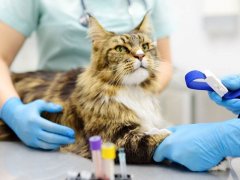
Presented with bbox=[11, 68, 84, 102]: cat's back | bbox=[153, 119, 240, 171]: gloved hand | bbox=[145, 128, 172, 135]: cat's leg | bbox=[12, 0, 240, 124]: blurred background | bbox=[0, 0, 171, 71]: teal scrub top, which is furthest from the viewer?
bbox=[12, 0, 240, 124]: blurred background

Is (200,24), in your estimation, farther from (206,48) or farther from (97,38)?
(97,38)

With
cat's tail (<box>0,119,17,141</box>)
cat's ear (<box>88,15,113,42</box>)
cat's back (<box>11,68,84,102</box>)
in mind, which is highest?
cat's ear (<box>88,15,113,42</box>)

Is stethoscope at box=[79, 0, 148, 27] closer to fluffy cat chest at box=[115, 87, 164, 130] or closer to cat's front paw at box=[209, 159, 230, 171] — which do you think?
fluffy cat chest at box=[115, 87, 164, 130]

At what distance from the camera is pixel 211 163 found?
1.03 m

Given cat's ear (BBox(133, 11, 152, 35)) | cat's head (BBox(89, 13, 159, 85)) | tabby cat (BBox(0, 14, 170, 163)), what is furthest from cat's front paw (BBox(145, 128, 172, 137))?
cat's ear (BBox(133, 11, 152, 35))

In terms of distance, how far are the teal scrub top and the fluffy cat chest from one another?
309 millimetres

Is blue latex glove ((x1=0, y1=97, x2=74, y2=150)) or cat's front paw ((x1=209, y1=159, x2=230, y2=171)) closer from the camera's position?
cat's front paw ((x1=209, y1=159, x2=230, y2=171))

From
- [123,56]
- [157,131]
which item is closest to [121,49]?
[123,56]

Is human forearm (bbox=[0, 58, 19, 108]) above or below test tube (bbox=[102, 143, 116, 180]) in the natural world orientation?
above

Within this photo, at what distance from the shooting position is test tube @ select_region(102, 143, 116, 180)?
698 mm

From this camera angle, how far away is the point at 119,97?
1.11 metres

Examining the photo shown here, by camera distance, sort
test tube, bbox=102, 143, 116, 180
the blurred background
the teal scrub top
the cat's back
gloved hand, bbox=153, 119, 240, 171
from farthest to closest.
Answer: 1. the blurred background
2. the teal scrub top
3. the cat's back
4. gloved hand, bbox=153, 119, 240, 171
5. test tube, bbox=102, 143, 116, 180

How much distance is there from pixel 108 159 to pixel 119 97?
1.36ft

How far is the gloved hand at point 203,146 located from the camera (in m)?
1.00
